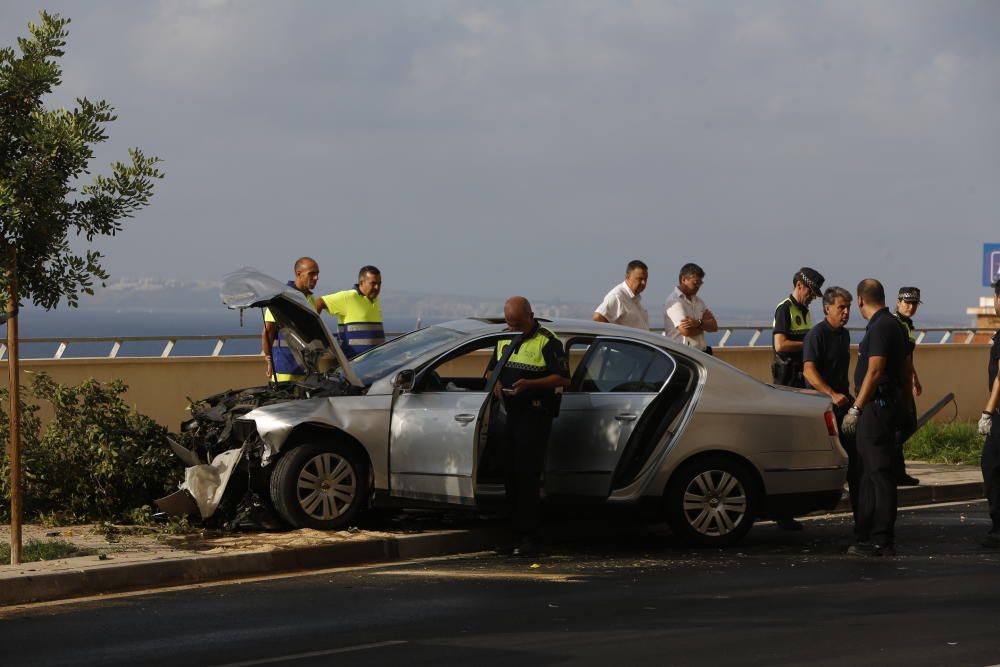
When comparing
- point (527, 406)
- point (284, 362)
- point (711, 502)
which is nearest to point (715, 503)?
point (711, 502)

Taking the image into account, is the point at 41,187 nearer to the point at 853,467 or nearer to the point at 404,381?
the point at 404,381

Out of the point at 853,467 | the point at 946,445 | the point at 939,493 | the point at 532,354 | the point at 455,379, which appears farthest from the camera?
the point at 946,445

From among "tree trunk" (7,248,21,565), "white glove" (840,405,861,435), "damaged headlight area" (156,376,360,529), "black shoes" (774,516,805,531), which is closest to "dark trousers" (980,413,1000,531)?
"white glove" (840,405,861,435)

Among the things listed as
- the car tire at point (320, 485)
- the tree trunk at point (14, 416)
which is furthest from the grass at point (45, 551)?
the car tire at point (320, 485)

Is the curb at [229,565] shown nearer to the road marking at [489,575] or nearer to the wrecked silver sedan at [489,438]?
the wrecked silver sedan at [489,438]

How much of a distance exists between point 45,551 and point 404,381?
2.69 metres

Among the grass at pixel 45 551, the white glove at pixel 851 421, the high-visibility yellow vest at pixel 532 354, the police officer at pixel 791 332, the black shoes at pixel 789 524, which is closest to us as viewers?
the grass at pixel 45 551

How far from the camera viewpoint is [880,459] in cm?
1033

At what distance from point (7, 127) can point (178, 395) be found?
8083mm

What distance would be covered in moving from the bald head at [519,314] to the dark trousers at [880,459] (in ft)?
8.06

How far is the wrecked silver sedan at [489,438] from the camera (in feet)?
33.9

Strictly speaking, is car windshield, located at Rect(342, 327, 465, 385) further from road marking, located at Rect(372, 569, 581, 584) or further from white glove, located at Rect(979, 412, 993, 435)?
white glove, located at Rect(979, 412, 993, 435)

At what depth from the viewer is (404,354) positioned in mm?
11023

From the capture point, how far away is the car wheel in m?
10.6
